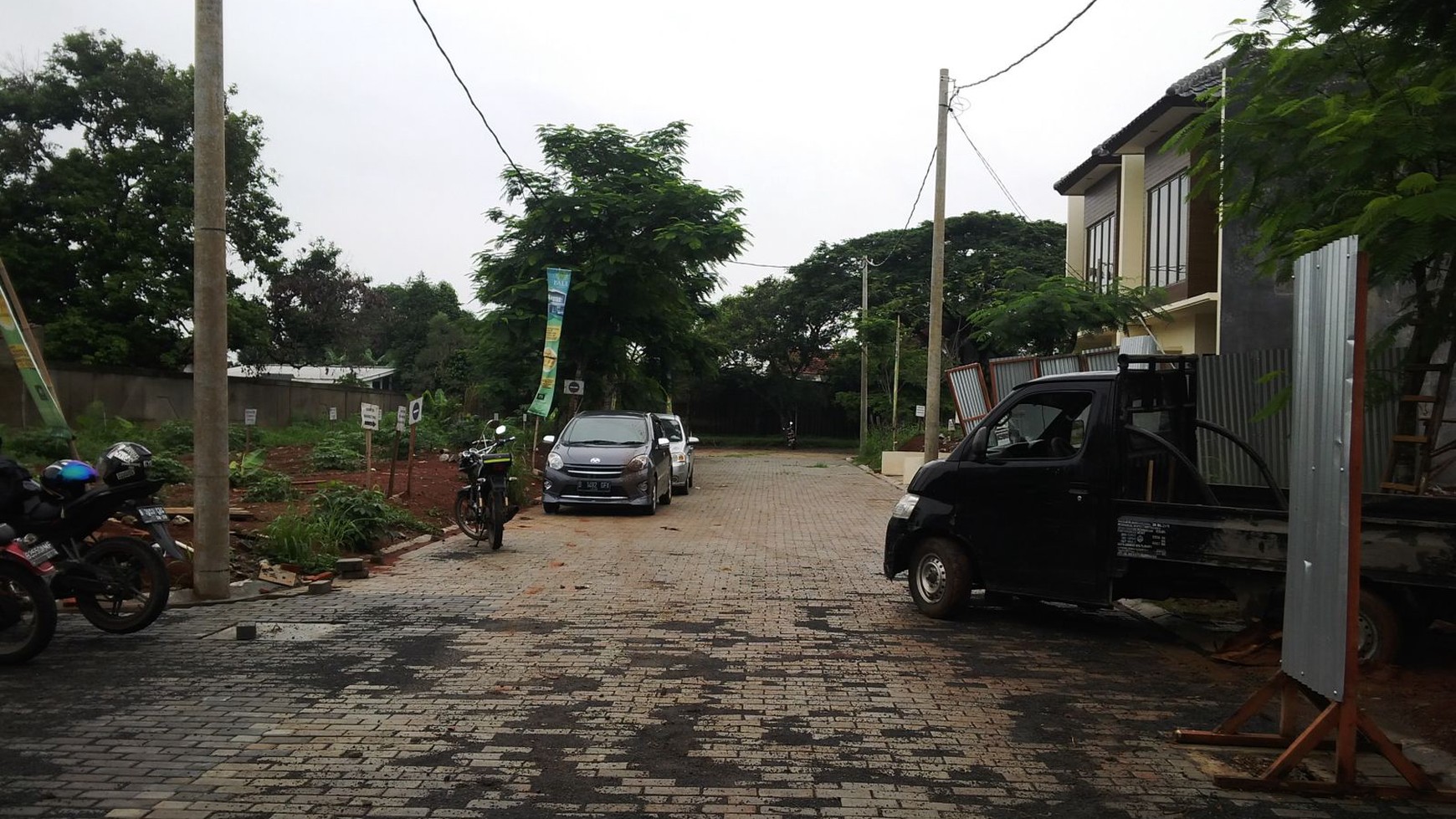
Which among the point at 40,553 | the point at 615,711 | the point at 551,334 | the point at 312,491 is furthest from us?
the point at 551,334

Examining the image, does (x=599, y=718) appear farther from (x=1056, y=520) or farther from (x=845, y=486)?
(x=845, y=486)

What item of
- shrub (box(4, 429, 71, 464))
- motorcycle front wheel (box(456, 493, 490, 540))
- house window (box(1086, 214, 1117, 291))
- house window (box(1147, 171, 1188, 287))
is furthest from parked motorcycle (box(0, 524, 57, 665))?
house window (box(1086, 214, 1117, 291))

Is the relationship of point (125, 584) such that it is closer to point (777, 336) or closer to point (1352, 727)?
point (1352, 727)

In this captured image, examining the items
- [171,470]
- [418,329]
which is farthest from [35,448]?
[418,329]

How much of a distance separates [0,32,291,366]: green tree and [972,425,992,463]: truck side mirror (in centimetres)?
2521

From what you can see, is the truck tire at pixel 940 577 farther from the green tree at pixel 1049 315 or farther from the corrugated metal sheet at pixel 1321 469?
the green tree at pixel 1049 315

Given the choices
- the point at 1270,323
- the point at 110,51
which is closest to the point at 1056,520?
the point at 1270,323

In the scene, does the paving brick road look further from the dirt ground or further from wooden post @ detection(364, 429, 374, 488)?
wooden post @ detection(364, 429, 374, 488)

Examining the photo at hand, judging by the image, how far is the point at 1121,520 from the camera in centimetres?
769

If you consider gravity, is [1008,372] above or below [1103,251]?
below

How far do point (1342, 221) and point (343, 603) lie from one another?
7967 millimetres

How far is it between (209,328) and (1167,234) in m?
18.0

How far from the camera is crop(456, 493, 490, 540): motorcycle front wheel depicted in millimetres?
13219

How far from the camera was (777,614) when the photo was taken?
29.0 ft
